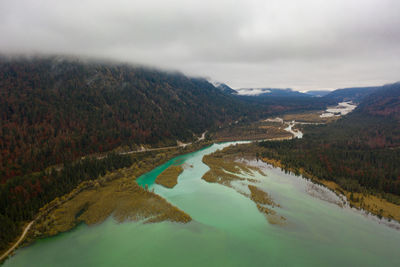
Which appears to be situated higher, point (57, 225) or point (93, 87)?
point (93, 87)

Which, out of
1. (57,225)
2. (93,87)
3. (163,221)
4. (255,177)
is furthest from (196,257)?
(93,87)

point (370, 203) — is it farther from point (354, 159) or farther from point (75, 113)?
point (75, 113)

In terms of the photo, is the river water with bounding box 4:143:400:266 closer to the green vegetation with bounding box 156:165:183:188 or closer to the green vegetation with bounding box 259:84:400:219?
the green vegetation with bounding box 259:84:400:219

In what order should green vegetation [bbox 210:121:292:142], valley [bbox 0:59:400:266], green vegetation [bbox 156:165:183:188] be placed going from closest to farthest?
valley [bbox 0:59:400:266]
green vegetation [bbox 156:165:183:188]
green vegetation [bbox 210:121:292:142]

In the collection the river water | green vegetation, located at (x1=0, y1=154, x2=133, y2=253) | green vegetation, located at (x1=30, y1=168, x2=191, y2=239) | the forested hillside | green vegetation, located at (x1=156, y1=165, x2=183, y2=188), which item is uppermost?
the forested hillside

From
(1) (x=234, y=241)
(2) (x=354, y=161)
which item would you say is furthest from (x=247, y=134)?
(1) (x=234, y=241)

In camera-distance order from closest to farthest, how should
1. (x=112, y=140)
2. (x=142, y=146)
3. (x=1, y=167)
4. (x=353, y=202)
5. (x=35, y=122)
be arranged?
(x=353, y=202)
(x=1, y=167)
(x=35, y=122)
(x=112, y=140)
(x=142, y=146)

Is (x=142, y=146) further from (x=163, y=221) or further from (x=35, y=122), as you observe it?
(x=163, y=221)

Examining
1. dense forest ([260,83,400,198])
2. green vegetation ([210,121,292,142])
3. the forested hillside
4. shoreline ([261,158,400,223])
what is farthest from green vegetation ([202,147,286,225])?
the forested hillside
